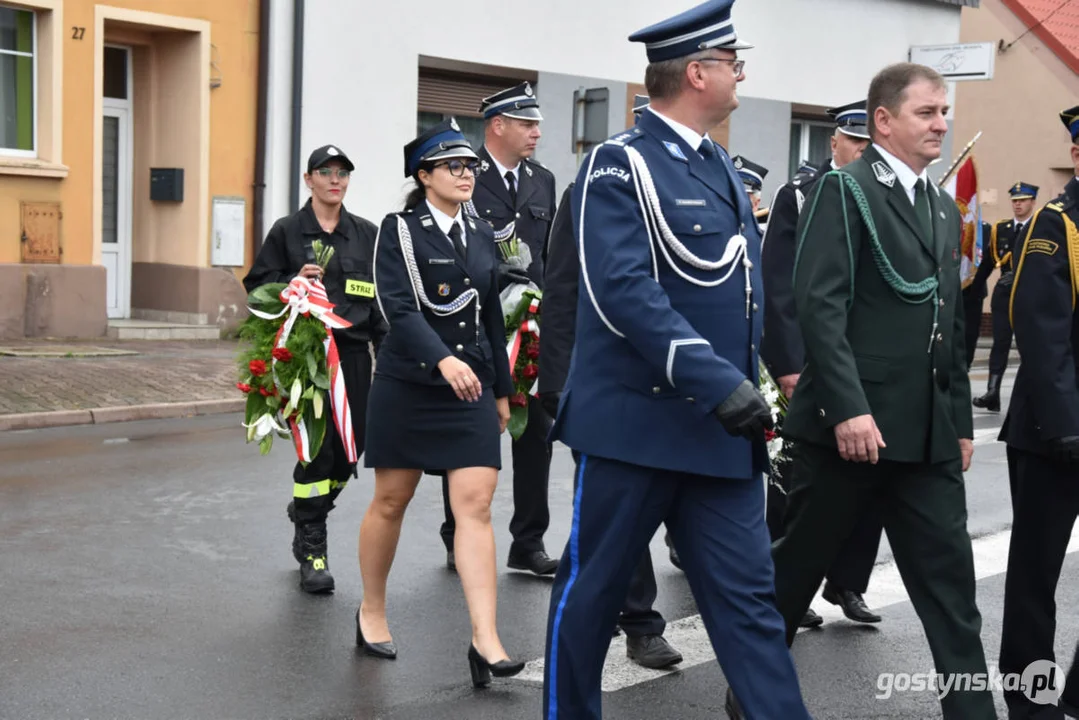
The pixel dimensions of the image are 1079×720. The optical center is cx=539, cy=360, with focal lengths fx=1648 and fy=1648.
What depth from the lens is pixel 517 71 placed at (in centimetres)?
2108

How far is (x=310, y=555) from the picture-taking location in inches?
281

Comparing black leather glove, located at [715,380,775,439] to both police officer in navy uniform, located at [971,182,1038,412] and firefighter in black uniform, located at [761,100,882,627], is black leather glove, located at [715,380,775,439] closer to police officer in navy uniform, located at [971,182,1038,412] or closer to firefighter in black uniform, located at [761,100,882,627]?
firefighter in black uniform, located at [761,100,882,627]

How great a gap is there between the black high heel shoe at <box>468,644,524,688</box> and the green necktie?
1.99 m

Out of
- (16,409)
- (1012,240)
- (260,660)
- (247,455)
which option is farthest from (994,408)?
(260,660)

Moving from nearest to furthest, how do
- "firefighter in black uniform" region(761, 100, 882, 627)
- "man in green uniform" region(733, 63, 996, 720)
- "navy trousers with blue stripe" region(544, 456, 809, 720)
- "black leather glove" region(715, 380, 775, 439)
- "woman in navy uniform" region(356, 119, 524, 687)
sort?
1. "black leather glove" region(715, 380, 775, 439)
2. "navy trousers with blue stripe" region(544, 456, 809, 720)
3. "man in green uniform" region(733, 63, 996, 720)
4. "woman in navy uniform" region(356, 119, 524, 687)
5. "firefighter in black uniform" region(761, 100, 882, 627)

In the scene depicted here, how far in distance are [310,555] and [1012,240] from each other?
1104 centimetres

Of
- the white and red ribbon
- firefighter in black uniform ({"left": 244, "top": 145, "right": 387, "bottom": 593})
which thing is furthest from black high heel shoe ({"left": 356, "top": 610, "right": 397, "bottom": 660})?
the white and red ribbon

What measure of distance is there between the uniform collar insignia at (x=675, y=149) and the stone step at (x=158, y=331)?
1378 cm

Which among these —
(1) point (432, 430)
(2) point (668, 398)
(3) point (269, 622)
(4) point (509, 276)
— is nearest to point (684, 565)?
(2) point (668, 398)

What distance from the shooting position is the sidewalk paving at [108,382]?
41.2 feet

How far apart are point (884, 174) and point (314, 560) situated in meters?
3.33

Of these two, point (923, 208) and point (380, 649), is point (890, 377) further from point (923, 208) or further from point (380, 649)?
point (380, 649)

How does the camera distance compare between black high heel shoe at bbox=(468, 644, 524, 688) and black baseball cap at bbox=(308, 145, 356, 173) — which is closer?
black high heel shoe at bbox=(468, 644, 524, 688)

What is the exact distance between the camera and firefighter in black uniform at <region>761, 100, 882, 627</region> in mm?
6488
